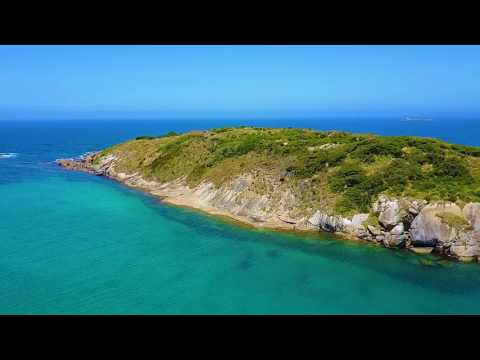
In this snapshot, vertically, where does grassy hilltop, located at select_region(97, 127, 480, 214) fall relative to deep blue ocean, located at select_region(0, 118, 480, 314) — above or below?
above

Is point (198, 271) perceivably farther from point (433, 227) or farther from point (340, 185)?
point (433, 227)

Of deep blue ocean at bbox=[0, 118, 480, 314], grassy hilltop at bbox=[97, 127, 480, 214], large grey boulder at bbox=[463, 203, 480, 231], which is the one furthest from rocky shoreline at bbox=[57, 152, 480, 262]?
deep blue ocean at bbox=[0, 118, 480, 314]

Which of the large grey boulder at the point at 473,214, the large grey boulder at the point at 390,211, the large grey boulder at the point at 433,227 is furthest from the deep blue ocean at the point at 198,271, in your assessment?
the large grey boulder at the point at 473,214

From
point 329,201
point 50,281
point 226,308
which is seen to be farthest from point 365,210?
point 50,281

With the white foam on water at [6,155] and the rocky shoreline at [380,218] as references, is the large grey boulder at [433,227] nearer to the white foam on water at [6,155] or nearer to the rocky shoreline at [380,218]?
the rocky shoreline at [380,218]

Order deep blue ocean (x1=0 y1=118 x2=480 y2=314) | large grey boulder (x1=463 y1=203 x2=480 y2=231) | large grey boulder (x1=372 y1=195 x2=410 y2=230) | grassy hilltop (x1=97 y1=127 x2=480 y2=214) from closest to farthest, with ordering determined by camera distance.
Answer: deep blue ocean (x1=0 y1=118 x2=480 y2=314) → large grey boulder (x1=463 y1=203 x2=480 y2=231) → large grey boulder (x1=372 y1=195 x2=410 y2=230) → grassy hilltop (x1=97 y1=127 x2=480 y2=214)

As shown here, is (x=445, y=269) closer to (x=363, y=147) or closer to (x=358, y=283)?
(x=358, y=283)

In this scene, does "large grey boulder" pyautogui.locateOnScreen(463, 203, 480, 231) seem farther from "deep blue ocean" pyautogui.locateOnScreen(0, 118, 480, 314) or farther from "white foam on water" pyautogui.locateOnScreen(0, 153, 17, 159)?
"white foam on water" pyautogui.locateOnScreen(0, 153, 17, 159)

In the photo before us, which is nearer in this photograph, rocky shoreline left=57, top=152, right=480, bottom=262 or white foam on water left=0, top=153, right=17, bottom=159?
rocky shoreline left=57, top=152, right=480, bottom=262
